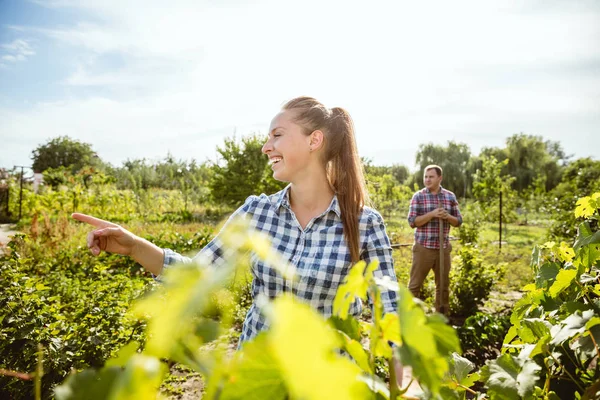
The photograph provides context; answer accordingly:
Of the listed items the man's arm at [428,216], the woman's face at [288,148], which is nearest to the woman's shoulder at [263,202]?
the woman's face at [288,148]

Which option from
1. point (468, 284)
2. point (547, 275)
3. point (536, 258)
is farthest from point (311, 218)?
point (468, 284)

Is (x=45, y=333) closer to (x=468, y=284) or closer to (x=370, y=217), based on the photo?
(x=370, y=217)

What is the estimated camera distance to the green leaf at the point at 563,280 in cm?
68

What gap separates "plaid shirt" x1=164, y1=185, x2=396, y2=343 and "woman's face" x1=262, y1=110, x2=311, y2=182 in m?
0.17

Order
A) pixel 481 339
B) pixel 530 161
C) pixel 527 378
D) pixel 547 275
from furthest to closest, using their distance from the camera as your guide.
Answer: pixel 530 161
pixel 481 339
pixel 547 275
pixel 527 378

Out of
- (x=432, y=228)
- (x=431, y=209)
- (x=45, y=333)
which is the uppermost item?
(x=431, y=209)

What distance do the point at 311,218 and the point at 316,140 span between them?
15.9 inches

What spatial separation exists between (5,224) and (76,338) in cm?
1481

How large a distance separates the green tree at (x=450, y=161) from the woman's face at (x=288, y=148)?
3249 centimetres

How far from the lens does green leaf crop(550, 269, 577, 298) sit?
2.23 ft

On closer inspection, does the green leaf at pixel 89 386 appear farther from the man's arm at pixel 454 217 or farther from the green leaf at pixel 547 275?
the man's arm at pixel 454 217

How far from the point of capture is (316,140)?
191cm

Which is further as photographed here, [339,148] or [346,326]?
[339,148]

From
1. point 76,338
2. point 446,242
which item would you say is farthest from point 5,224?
point 446,242
